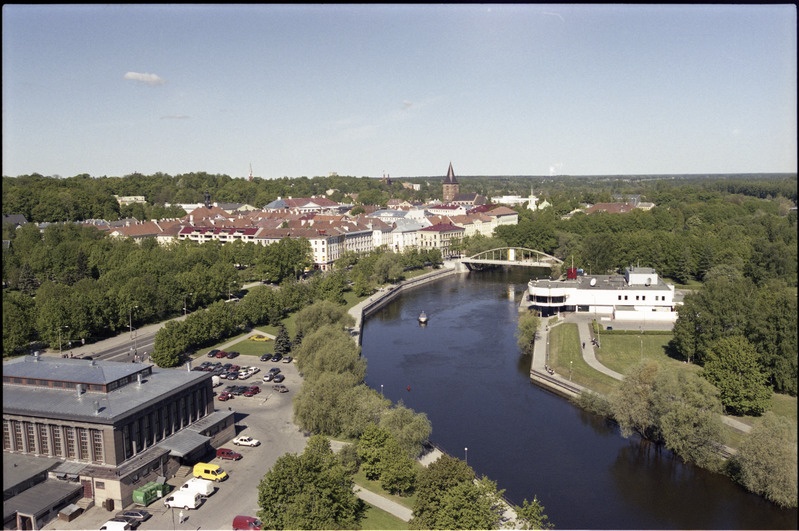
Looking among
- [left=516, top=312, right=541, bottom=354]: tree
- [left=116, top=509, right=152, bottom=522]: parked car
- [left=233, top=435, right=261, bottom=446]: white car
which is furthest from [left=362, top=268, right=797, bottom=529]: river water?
[left=116, top=509, right=152, bottom=522]: parked car

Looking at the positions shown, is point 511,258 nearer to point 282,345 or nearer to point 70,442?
point 282,345

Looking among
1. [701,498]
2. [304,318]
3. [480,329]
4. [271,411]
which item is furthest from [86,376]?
[480,329]

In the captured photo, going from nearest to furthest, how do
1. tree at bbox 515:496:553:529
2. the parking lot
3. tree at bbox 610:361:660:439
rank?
tree at bbox 515:496:553:529 < the parking lot < tree at bbox 610:361:660:439

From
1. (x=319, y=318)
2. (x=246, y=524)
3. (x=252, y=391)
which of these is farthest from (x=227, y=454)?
(x=319, y=318)

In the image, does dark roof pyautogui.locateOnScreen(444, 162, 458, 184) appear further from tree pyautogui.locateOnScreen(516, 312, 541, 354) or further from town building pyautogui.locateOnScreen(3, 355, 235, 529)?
town building pyautogui.locateOnScreen(3, 355, 235, 529)

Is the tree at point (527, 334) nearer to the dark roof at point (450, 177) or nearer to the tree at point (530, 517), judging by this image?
the tree at point (530, 517)
